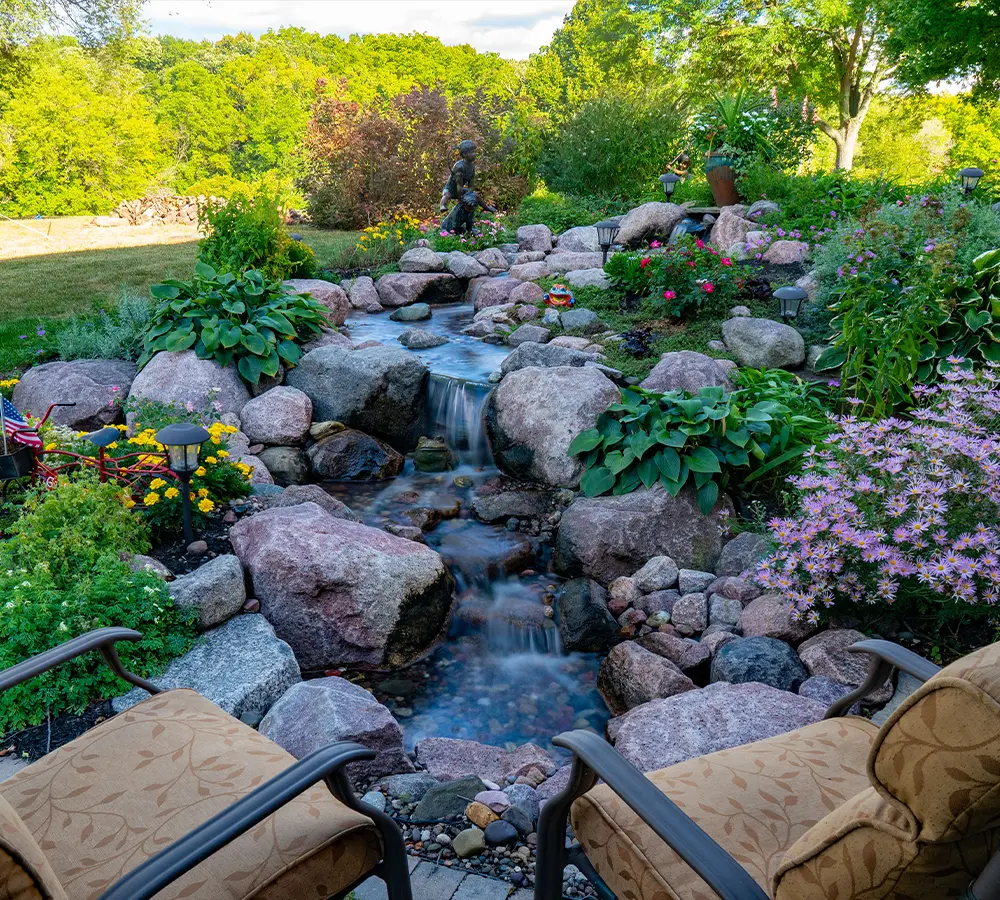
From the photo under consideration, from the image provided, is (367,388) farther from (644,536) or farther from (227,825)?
(227,825)

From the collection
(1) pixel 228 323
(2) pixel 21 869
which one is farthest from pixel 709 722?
(1) pixel 228 323

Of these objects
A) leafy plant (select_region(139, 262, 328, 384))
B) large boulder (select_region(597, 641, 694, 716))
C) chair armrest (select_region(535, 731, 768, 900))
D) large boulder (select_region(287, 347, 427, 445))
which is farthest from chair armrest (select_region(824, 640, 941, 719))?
leafy plant (select_region(139, 262, 328, 384))

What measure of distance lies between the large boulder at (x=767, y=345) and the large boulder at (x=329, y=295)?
4.01 meters

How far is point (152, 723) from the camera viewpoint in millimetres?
1918

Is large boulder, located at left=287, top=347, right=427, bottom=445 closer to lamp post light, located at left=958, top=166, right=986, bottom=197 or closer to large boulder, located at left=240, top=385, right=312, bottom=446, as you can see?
large boulder, located at left=240, top=385, right=312, bottom=446

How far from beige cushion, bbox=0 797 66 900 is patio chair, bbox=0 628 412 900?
0.18m

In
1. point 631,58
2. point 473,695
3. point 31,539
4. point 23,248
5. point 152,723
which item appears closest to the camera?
point 152,723

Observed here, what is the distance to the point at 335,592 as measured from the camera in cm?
372

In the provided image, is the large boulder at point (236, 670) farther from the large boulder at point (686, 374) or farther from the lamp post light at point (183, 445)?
the large boulder at point (686, 374)

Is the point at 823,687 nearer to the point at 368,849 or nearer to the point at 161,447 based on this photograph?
the point at 368,849

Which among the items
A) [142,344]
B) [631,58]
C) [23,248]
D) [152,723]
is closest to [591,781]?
[152,723]

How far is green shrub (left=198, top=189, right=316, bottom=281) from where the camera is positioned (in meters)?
7.38

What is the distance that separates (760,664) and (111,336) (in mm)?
5871

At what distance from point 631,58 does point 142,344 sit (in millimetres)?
29295
